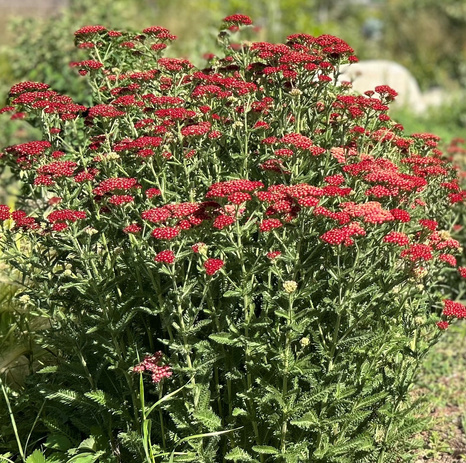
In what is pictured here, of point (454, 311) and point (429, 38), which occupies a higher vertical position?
point (429, 38)

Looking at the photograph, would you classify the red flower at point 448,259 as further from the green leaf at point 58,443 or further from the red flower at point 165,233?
the green leaf at point 58,443

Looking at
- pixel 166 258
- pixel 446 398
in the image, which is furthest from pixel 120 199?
pixel 446 398

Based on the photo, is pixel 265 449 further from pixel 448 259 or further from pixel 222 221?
pixel 448 259

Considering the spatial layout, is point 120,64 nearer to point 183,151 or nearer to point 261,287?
point 183,151

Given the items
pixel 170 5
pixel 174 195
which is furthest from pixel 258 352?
pixel 170 5

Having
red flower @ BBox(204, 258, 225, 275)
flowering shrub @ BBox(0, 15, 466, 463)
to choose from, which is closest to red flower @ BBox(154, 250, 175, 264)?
flowering shrub @ BBox(0, 15, 466, 463)

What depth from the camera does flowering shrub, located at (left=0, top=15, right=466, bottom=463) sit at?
106 inches

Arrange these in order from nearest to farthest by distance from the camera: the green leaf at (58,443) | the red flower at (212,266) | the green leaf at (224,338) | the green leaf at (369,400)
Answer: the red flower at (212,266) → the green leaf at (224,338) → the green leaf at (369,400) → the green leaf at (58,443)

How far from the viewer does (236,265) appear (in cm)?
285

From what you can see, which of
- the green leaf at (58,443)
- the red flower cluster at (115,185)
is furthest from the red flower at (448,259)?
the green leaf at (58,443)

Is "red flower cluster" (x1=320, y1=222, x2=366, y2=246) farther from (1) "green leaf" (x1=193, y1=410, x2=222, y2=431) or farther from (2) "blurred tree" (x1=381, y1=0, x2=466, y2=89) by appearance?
(2) "blurred tree" (x1=381, y1=0, x2=466, y2=89)

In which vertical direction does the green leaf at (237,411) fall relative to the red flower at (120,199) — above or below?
below

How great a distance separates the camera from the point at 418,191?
10.4 ft

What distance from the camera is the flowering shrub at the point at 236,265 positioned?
2.68 metres
